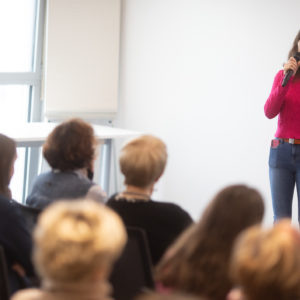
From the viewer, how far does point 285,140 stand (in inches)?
148

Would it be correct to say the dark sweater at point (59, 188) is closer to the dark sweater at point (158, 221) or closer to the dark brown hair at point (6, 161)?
the dark brown hair at point (6, 161)

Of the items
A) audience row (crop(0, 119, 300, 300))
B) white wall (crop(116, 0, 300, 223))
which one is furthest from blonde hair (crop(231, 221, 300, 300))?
white wall (crop(116, 0, 300, 223))

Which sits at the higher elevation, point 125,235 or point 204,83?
point 204,83

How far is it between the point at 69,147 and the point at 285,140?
4.78 feet

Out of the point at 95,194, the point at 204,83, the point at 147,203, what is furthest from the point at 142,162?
the point at 204,83

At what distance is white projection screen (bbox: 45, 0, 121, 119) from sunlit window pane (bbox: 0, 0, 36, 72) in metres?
0.35

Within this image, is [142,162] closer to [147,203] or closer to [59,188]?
[147,203]

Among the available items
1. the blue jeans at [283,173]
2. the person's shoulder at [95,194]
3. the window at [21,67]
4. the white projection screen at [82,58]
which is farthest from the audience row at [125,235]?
the window at [21,67]

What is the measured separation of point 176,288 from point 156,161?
90 cm

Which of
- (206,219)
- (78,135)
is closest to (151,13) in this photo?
(78,135)

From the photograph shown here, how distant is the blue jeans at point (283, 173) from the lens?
12.2ft

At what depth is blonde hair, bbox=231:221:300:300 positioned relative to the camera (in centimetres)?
120

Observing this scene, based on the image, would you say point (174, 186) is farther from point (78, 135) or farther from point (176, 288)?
point (176, 288)

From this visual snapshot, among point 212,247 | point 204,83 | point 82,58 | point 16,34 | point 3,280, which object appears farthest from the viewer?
point 16,34
